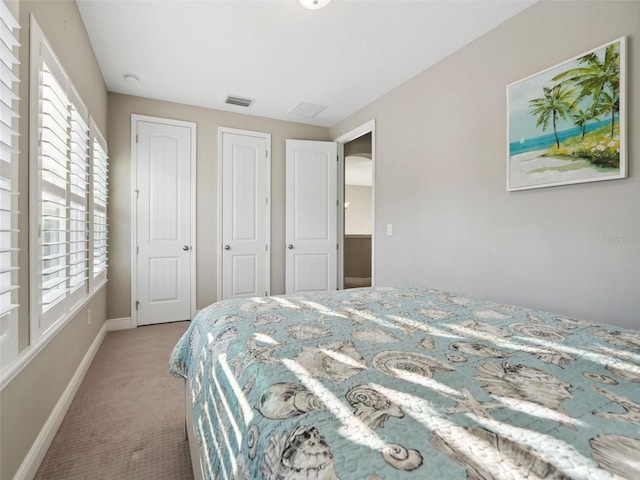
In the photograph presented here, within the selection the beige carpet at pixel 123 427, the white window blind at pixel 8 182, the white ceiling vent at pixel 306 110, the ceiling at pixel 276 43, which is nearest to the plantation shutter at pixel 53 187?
the white window blind at pixel 8 182

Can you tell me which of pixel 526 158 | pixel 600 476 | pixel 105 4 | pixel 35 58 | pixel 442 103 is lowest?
pixel 600 476

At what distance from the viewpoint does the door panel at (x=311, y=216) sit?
14.2ft

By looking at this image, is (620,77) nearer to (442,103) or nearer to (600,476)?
(442,103)

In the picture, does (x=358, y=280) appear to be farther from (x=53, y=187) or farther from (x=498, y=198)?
(x=53, y=187)

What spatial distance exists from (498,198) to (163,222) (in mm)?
3471

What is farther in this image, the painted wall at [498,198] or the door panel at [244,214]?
the door panel at [244,214]

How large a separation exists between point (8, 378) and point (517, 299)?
277cm

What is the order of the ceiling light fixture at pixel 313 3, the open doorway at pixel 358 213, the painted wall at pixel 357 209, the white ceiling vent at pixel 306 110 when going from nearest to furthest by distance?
the ceiling light fixture at pixel 313 3 → the white ceiling vent at pixel 306 110 → the open doorway at pixel 358 213 → the painted wall at pixel 357 209

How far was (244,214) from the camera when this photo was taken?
417 cm

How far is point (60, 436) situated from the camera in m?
1.71

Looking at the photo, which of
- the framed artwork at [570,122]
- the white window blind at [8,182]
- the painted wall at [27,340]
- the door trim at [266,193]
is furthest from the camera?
the door trim at [266,193]

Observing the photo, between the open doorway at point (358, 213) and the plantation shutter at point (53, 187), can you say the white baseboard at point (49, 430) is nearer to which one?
the plantation shutter at point (53, 187)

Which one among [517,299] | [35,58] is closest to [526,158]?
[517,299]

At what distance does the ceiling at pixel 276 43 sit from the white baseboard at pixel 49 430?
2.57 m
